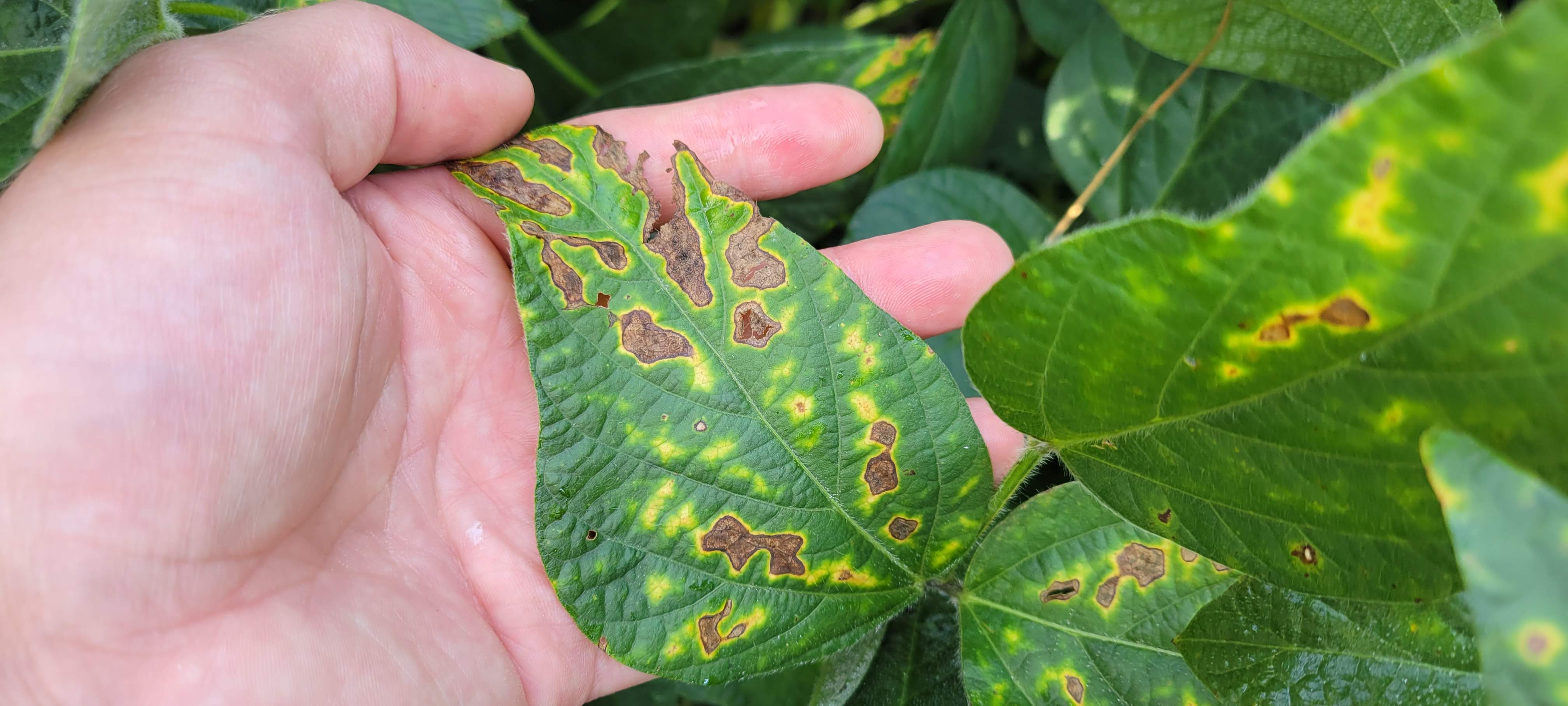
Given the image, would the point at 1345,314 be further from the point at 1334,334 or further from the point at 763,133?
the point at 763,133

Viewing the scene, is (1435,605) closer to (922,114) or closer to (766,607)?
(766,607)

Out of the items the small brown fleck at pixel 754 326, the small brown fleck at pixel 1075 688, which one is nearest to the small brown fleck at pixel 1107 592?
the small brown fleck at pixel 1075 688

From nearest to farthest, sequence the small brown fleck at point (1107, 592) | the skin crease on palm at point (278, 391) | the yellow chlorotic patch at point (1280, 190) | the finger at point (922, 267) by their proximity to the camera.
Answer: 1. the yellow chlorotic patch at point (1280, 190)
2. the skin crease on palm at point (278, 391)
3. the small brown fleck at point (1107, 592)
4. the finger at point (922, 267)

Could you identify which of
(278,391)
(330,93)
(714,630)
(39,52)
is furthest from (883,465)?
(39,52)

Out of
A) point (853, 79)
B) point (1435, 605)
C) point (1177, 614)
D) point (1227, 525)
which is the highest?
point (853, 79)

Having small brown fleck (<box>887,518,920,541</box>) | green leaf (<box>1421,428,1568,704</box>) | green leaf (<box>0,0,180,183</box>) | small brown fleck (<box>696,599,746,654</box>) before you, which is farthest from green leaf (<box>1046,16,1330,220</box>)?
green leaf (<box>0,0,180,183</box>)

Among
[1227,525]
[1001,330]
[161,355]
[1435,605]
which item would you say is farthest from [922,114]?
[161,355]

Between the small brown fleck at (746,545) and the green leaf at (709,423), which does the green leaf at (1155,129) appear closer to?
the green leaf at (709,423)
